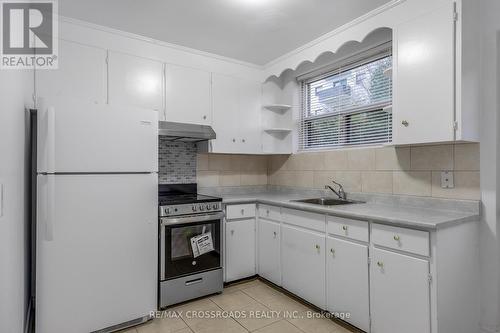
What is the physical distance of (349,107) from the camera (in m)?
2.91

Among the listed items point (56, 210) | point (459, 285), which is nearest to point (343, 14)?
point (459, 285)

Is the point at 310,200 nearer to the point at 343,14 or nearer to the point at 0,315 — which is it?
the point at 343,14

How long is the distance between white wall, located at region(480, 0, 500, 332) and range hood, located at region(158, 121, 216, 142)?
223 cm

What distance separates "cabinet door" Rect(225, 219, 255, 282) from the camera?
2.88 m

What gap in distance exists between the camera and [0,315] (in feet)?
3.59

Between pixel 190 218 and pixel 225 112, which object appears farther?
pixel 225 112

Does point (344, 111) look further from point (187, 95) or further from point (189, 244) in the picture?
point (189, 244)

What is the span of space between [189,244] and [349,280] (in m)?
1.37

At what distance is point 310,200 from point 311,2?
1.78 meters

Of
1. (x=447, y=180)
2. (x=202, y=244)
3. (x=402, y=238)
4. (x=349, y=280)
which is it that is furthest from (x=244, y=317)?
(x=447, y=180)

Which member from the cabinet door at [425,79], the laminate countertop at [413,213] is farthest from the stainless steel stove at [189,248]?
the cabinet door at [425,79]

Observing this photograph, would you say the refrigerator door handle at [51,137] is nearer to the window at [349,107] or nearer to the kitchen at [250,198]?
the kitchen at [250,198]

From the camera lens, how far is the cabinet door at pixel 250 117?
10.9ft
